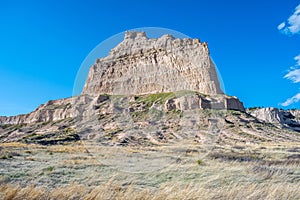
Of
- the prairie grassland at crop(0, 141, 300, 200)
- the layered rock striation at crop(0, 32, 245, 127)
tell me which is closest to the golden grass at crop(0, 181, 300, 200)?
the prairie grassland at crop(0, 141, 300, 200)

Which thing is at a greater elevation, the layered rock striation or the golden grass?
the layered rock striation

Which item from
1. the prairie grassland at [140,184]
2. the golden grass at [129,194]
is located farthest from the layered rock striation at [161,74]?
the golden grass at [129,194]

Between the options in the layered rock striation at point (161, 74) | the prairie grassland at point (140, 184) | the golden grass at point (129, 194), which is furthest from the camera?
the layered rock striation at point (161, 74)

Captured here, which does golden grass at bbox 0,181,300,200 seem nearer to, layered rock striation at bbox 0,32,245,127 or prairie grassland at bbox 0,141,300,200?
prairie grassland at bbox 0,141,300,200

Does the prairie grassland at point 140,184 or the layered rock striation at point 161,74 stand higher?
the layered rock striation at point 161,74

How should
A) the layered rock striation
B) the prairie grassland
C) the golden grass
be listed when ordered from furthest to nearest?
1. the layered rock striation
2. the prairie grassland
3. the golden grass

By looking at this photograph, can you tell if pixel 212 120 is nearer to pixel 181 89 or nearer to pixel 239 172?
pixel 181 89

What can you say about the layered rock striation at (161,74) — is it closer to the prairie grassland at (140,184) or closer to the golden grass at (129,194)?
the prairie grassland at (140,184)

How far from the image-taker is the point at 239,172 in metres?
10.2

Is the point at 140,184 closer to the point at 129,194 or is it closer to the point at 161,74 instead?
the point at 129,194

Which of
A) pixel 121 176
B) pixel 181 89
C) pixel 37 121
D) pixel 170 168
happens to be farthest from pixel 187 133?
pixel 37 121

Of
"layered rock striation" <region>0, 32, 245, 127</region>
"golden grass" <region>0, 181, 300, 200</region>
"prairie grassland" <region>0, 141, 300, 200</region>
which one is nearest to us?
"golden grass" <region>0, 181, 300, 200</region>

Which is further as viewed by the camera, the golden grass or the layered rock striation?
the layered rock striation

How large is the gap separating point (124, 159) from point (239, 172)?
14.4 feet
